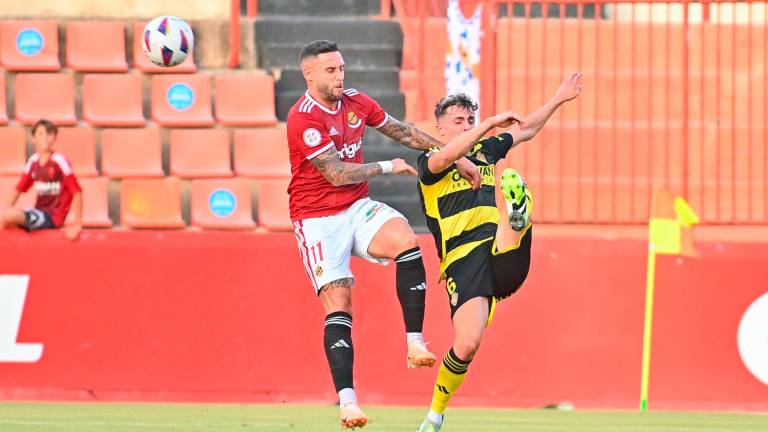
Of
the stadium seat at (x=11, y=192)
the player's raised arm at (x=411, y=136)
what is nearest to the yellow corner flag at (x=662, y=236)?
the player's raised arm at (x=411, y=136)

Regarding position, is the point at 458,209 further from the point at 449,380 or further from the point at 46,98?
the point at 46,98

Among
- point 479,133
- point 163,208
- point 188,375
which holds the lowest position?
point 188,375

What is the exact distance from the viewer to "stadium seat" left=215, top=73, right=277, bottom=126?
12508 mm

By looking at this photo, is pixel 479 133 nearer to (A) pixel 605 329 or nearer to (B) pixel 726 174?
(A) pixel 605 329

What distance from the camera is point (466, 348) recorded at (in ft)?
26.0

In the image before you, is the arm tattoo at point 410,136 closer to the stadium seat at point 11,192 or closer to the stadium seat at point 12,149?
the stadium seat at point 11,192

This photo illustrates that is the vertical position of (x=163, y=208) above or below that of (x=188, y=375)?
above

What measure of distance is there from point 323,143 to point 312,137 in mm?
66

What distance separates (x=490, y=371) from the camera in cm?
1103

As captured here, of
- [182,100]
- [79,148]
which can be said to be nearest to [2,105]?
[79,148]

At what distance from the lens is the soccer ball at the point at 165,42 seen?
32.8 ft

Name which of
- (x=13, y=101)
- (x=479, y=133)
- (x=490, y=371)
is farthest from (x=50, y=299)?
(x=479, y=133)

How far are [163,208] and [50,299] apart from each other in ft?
4.80

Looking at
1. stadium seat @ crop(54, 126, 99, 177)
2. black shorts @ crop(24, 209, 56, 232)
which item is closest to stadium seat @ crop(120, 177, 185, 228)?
stadium seat @ crop(54, 126, 99, 177)
